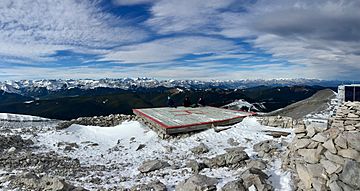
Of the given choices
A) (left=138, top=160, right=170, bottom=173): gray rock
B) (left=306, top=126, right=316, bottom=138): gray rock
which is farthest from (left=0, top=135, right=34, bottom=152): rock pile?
(left=306, top=126, right=316, bottom=138): gray rock

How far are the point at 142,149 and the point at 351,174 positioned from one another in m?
11.6

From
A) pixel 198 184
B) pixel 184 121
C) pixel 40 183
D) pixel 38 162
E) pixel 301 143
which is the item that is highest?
pixel 301 143

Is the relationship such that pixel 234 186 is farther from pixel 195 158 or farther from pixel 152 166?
pixel 195 158

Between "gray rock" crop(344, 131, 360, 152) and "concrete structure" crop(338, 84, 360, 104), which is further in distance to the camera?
"concrete structure" crop(338, 84, 360, 104)

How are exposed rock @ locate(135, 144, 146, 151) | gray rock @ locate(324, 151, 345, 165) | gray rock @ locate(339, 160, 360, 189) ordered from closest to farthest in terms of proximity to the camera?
gray rock @ locate(339, 160, 360, 189) → gray rock @ locate(324, 151, 345, 165) → exposed rock @ locate(135, 144, 146, 151)

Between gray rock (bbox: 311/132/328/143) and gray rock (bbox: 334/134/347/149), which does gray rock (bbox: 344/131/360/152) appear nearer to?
gray rock (bbox: 334/134/347/149)

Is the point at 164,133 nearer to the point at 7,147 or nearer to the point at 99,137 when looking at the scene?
the point at 99,137

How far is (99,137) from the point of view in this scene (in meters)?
20.8

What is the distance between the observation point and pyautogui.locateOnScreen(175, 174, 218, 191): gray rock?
29.0ft

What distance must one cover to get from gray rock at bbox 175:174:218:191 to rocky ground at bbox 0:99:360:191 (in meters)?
0.03

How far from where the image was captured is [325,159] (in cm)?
855

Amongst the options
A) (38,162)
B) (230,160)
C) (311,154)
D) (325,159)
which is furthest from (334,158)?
(38,162)

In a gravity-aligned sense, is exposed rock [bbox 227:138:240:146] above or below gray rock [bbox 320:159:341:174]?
below

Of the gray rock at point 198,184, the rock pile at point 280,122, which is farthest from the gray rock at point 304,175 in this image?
the rock pile at point 280,122
